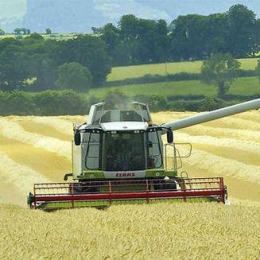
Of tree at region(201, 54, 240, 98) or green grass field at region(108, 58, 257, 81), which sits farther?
green grass field at region(108, 58, 257, 81)

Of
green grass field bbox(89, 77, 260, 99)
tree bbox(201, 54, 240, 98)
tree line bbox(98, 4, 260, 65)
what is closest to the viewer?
green grass field bbox(89, 77, 260, 99)

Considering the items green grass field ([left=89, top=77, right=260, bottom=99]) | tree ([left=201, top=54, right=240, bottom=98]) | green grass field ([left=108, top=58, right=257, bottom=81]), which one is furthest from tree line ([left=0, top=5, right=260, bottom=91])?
tree ([left=201, top=54, right=240, bottom=98])

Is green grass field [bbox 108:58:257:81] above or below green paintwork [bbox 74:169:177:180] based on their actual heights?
below

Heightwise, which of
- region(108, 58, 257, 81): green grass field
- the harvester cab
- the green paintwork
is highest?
the harvester cab

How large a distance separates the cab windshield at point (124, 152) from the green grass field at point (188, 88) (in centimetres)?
6264

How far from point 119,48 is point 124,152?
3825 inches

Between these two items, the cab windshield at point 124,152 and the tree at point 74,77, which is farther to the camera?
the tree at point 74,77

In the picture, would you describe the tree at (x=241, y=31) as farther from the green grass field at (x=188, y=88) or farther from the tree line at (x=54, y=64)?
the green grass field at (x=188, y=88)

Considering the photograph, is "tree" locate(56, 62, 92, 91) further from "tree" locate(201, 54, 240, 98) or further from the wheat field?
the wheat field

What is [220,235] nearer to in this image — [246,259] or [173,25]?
[246,259]

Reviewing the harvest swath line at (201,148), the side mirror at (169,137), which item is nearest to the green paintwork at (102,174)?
the side mirror at (169,137)

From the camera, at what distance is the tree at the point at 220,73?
9272 cm

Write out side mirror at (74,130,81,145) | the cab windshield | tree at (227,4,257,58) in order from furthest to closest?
tree at (227,4,257,58)
the cab windshield
side mirror at (74,130,81,145)

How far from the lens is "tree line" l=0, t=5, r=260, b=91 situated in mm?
101688
